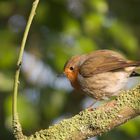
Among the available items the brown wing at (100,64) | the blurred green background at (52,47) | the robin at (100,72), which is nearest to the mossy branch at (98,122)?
the blurred green background at (52,47)

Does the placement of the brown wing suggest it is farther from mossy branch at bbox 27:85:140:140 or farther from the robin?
mossy branch at bbox 27:85:140:140

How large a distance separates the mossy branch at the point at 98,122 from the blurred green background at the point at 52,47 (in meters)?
1.24

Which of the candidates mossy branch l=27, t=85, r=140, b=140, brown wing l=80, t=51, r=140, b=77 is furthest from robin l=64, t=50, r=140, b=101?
mossy branch l=27, t=85, r=140, b=140

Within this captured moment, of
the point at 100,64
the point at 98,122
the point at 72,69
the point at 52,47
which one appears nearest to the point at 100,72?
the point at 100,64

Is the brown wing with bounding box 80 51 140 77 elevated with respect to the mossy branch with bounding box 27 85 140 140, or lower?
elevated

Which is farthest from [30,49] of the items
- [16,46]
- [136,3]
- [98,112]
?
[98,112]

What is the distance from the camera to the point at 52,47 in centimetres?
381

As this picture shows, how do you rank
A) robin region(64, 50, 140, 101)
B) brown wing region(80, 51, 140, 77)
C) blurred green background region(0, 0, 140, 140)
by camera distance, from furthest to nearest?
brown wing region(80, 51, 140, 77) < robin region(64, 50, 140, 101) < blurred green background region(0, 0, 140, 140)

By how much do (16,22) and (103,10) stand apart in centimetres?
83

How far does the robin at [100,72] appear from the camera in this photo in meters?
4.09

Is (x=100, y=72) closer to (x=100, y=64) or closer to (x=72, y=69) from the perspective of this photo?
(x=100, y=64)

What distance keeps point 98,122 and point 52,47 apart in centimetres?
156

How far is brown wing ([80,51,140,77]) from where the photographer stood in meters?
4.24

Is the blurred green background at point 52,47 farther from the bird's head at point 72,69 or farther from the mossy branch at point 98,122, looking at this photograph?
the mossy branch at point 98,122
